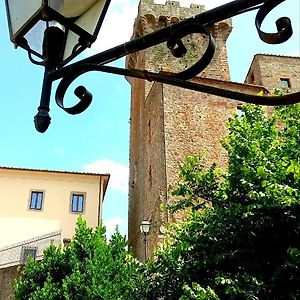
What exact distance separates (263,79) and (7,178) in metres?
14.8

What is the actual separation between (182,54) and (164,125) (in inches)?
689

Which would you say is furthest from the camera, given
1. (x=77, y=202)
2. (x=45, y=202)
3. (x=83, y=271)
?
(x=77, y=202)

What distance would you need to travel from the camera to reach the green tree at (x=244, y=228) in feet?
25.2

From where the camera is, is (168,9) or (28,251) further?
(168,9)

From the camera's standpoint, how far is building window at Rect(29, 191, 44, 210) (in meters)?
23.1

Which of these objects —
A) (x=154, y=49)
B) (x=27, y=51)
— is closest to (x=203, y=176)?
(x=27, y=51)

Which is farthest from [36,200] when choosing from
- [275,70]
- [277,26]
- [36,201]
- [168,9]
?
[277,26]

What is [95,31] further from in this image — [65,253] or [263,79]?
[263,79]

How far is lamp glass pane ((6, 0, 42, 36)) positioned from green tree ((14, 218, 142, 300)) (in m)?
10.4

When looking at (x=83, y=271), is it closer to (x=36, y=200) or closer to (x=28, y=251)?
(x=28, y=251)

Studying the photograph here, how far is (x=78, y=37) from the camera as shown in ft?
7.36

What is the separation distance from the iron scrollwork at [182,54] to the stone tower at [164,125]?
15120 millimetres

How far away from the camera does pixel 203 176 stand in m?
10.2

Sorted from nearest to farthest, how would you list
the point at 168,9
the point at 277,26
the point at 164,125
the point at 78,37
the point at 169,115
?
the point at 277,26 < the point at 78,37 < the point at 164,125 < the point at 169,115 < the point at 168,9
